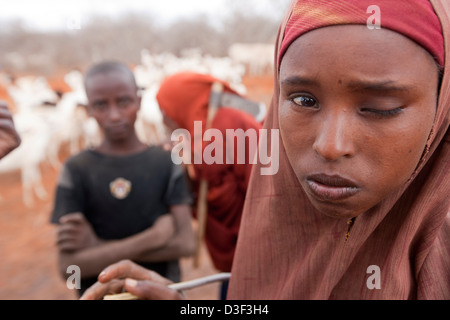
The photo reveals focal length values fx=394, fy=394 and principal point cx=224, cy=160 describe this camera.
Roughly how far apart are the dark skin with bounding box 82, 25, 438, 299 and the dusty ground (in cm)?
365

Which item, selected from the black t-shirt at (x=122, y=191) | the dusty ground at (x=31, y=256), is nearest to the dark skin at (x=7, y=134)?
the black t-shirt at (x=122, y=191)

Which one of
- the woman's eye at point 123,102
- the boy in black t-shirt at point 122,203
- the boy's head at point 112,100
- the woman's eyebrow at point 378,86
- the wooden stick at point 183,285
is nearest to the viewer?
the woman's eyebrow at point 378,86

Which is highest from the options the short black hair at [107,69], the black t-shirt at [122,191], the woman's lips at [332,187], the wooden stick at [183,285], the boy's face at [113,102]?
the short black hair at [107,69]

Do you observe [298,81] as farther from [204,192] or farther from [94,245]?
[204,192]

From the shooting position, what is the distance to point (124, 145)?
2070mm

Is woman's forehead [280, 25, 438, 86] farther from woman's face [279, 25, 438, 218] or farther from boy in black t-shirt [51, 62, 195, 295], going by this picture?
boy in black t-shirt [51, 62, 195, 295]

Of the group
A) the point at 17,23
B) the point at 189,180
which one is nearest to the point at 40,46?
the point at 17,23

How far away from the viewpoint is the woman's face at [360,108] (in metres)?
0.70

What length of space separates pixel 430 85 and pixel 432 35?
3.7 inches

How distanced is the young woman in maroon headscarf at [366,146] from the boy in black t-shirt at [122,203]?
749 millimetres

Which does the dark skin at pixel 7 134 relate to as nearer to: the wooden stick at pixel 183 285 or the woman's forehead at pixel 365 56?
the wooden stick at pixel 183 285

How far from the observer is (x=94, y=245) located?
1.78 m
